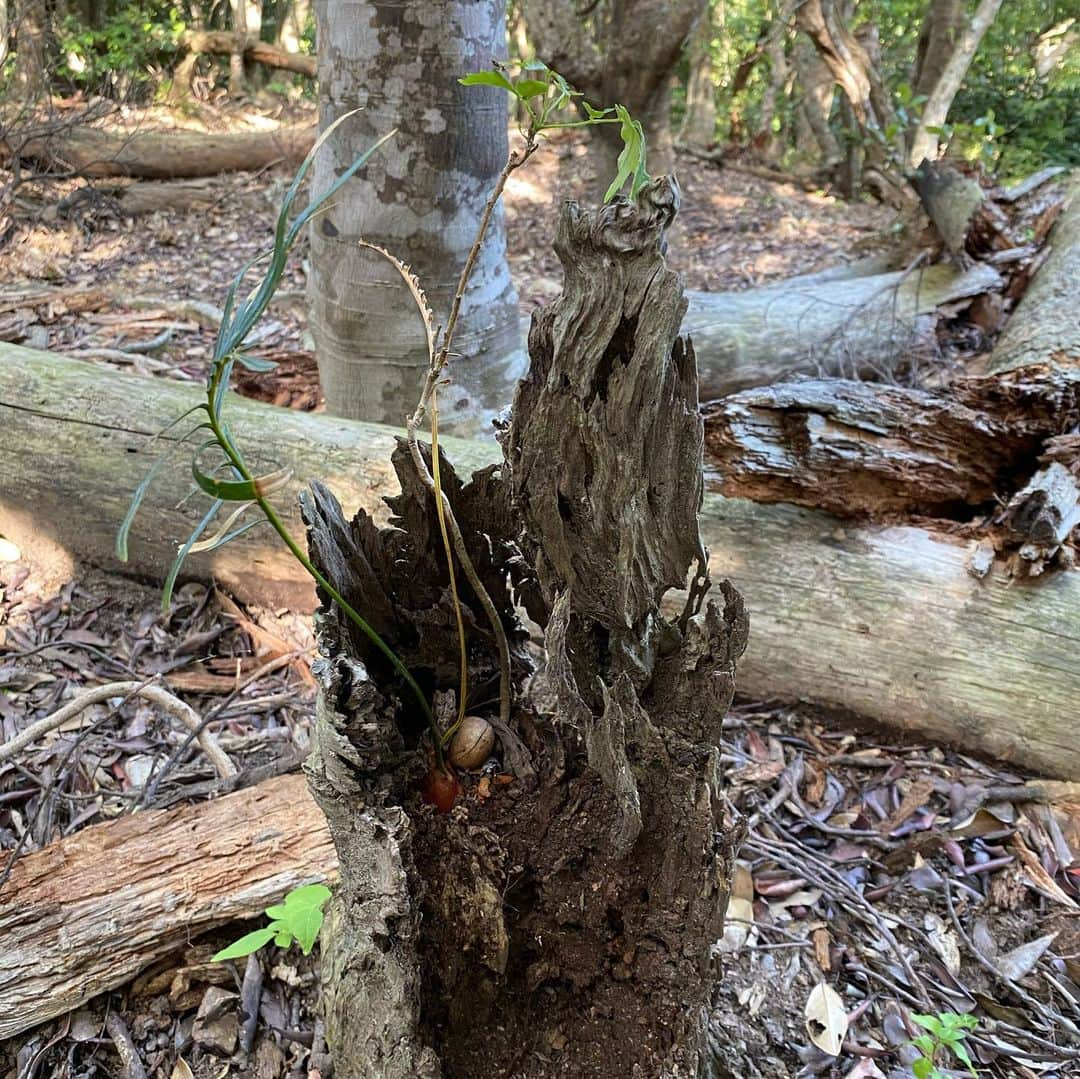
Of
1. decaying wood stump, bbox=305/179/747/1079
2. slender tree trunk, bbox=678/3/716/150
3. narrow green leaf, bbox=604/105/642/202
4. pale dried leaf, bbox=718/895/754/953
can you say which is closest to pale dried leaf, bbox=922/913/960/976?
pale dried leaf, bbox=718/895/754/953

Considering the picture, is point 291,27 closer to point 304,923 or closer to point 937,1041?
point 304,923

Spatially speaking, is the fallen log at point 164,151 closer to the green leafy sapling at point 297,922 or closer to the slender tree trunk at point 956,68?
the slender tree trunk at point 956,68

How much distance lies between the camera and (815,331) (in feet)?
14.9

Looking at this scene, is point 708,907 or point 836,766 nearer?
point 708,907

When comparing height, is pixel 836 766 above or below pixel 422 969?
below

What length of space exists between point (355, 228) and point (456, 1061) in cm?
271

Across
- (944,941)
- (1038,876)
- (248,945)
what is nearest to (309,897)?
(248,945)

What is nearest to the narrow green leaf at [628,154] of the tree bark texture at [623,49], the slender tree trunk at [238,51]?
the tree bark texture at [623,49]

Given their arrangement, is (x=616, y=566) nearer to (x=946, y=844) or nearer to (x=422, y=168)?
(x=946, y=844)

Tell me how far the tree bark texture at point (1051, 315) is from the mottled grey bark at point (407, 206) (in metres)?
2.11

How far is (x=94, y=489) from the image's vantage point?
305 centimetres

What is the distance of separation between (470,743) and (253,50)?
13161 millimetres

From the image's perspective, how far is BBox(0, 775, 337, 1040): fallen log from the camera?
5.66 ft

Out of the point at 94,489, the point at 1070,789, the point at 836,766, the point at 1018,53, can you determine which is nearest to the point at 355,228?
the point at 94,489
